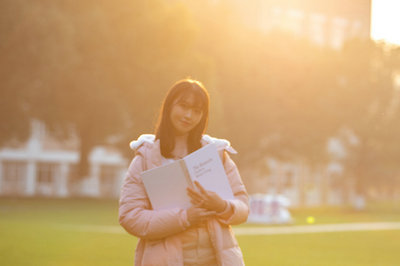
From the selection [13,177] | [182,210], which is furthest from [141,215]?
[13,177]

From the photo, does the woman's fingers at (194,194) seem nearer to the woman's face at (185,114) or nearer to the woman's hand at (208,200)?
the woman's hand at (208,200)

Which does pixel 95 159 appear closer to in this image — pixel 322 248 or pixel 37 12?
pixel 37 12

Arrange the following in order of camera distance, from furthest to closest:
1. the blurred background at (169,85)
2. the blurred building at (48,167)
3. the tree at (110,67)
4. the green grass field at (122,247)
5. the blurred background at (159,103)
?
the blurred building at (48,167) → the tree at (110,67) → the blurred background at (169,85) → the blurred background at (159,103) → the green grass field at (122,247)

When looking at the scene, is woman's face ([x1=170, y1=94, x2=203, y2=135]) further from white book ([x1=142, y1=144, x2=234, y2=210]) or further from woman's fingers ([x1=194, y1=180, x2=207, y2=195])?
woman's fingers ([x1=194, y1=180, x2=207, y2=195])

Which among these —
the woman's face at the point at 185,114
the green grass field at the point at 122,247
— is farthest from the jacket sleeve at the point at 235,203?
the green grass field at the point at 122,247

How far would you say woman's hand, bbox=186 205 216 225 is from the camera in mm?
3295

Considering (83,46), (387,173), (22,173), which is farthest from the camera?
(22,173)

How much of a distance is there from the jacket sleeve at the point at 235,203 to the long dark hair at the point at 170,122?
0.18 meters

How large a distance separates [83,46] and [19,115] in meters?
5.04

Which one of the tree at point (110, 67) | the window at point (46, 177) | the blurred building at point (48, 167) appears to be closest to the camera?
the tree at point (110, 67)

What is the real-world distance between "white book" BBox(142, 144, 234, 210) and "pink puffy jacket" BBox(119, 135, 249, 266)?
68 millimetres

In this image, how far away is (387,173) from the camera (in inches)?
2010

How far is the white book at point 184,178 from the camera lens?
3.35m

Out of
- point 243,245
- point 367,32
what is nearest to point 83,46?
point 243,245
